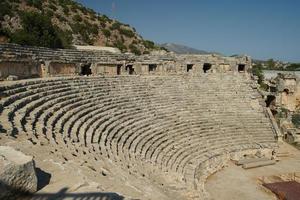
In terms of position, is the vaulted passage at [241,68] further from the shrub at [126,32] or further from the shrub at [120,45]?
the shrub at [126,32]

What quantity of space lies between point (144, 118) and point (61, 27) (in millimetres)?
22638

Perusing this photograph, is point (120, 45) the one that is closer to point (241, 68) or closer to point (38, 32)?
point (38, 32)

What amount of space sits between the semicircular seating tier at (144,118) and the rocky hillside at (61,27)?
12.2 m

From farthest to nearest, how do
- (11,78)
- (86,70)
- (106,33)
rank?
(106,33) < (86,70) < (11,78)

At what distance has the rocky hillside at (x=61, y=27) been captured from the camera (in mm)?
26797

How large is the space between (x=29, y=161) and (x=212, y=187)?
9252 millimetres

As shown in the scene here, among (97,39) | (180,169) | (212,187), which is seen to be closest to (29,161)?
(180,169)

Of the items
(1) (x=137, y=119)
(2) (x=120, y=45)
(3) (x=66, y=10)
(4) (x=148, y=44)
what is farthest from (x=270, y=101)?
(3) (x=66, y=10)

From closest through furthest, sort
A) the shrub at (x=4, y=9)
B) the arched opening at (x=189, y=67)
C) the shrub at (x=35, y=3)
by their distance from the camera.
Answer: the arched opening at (x=189, y=67)
the shrub at (x=4, y=9)
the shrub at (x=35, y=3)

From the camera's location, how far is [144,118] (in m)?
14.0

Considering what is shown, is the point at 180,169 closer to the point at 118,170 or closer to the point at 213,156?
the point at 213,156

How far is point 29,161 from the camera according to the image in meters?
4.37

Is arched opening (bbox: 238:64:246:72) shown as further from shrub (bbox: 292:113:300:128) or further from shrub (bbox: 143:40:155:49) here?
shrub (bbox: 143:40:155:49)

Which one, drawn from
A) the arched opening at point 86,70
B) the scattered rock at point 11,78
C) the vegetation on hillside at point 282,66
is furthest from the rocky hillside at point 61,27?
the vegetation on hillside at point 282,66
